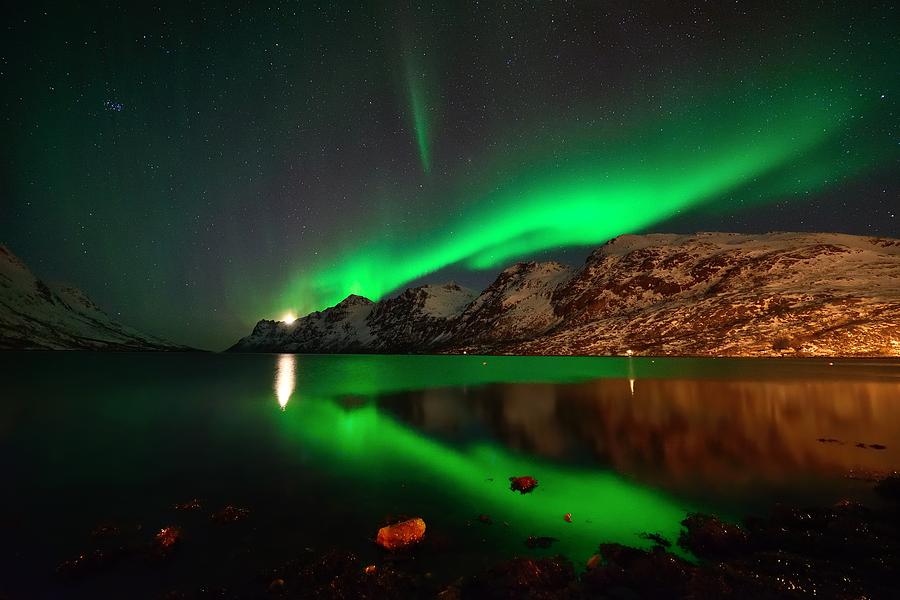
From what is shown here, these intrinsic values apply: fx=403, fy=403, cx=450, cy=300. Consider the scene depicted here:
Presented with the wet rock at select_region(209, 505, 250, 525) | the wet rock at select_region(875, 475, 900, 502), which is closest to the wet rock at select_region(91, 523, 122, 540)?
the wet rock at select_region(209, 505, 250, 525)

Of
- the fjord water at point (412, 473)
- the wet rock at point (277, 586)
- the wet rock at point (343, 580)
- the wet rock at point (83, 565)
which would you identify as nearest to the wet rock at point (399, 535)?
the fjord water at point (412, 473)

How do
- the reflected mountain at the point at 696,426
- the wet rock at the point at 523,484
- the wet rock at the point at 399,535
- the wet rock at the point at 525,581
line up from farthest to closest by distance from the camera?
1. the reflected mountain at the point at 696,426
2. the wet rock at the point at 523,484
3. the wet rock at the point at 399,535
4. the wet rock at the point at 525,581

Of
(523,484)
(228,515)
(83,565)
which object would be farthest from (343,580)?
(523,484)

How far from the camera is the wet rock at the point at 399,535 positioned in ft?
38.9

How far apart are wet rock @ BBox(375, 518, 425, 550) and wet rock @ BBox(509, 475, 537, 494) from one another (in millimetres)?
5889

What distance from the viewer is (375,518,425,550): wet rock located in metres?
11.9

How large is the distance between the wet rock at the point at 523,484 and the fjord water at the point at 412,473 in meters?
0.36

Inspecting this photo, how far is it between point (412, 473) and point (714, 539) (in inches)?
497

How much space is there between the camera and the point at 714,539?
11.6 m

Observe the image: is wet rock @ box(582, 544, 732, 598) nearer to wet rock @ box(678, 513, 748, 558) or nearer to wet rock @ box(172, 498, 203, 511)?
wet rock @ box(678, 513, 748, 558)

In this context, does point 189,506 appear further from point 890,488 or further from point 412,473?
point 890,488

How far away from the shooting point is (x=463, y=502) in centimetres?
1579

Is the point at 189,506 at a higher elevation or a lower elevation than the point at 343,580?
lower

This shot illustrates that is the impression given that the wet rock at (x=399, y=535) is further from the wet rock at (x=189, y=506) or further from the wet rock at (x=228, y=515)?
the wet rock at (x=189, y=506)
